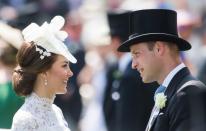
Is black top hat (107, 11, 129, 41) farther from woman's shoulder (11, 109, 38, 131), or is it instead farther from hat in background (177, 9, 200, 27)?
woman's shoulder (11, 109, 38, 131)

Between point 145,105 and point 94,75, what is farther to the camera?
point 94,75

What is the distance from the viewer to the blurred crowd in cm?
799

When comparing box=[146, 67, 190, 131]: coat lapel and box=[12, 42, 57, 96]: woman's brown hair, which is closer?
box=[146, 67, 190, 131]: coat lapel

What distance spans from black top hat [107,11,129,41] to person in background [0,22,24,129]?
217 centimetres

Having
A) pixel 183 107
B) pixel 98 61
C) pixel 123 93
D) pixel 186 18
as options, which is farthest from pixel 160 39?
pixel 98 61

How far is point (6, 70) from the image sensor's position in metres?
7.86

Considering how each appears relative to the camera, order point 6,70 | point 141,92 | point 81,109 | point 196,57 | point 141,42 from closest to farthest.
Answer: point 141,42 → point 6,70 → point 141,92 → point 196,57 → point 81,109

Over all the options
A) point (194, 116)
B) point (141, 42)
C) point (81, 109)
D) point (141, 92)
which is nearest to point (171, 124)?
point (194, 116)

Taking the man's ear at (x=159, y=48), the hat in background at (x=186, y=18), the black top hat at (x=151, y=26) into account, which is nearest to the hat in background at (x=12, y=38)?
the black top hat at (x=151, y=26)

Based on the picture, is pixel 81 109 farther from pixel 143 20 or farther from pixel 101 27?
pixel 143 20

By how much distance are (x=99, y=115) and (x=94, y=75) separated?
609 mm

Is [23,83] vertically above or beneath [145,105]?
above

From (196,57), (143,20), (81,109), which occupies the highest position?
(143,20)

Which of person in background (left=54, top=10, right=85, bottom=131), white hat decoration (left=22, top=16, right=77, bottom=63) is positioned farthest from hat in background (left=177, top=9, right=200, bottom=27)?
white hat decoration (left=22, top=16, right=77, bottom=63)
